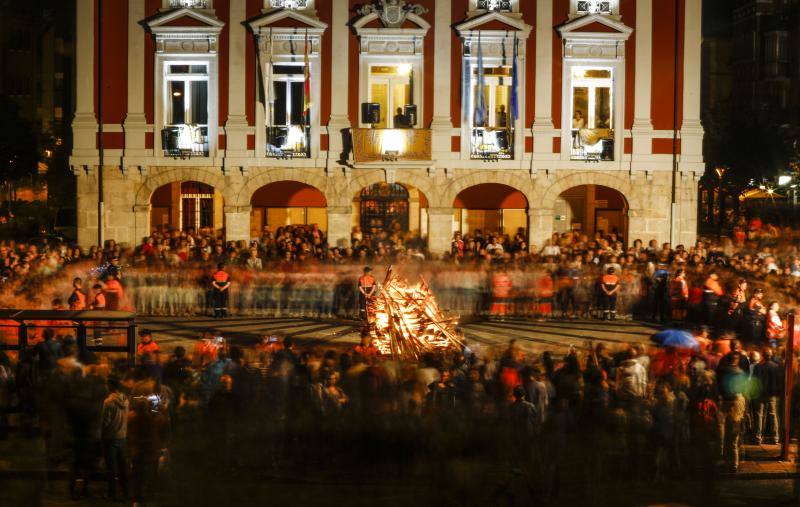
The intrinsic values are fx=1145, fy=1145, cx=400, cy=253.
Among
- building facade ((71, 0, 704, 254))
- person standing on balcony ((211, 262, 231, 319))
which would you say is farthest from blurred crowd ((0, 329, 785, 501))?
building facade ((71, 0, 704, 254))

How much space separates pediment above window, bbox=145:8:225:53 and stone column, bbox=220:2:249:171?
43 cm

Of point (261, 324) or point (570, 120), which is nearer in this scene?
point (261, 324)

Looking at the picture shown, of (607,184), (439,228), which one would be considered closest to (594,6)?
(607,184)

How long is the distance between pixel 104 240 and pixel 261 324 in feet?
29.1

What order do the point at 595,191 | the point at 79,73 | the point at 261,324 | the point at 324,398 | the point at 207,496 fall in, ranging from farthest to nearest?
the point at 595,191
the point at 79,73
the point at 261,324
the point at 324,398
the point at 207,496

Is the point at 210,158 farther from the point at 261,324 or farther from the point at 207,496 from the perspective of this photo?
the point at 207,496

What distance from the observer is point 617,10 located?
3067 cm

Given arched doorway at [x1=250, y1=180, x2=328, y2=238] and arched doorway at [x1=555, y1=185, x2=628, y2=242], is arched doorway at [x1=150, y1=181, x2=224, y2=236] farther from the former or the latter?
arched doorway at [x1=555, y1=185, x2=628, y2=242]

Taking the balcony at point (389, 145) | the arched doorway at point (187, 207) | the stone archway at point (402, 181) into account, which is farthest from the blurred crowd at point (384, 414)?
the arched doorway at point (187, 207)

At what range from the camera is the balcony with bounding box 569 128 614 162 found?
30781mm

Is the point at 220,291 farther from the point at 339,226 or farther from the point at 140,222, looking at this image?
the point at 140,222

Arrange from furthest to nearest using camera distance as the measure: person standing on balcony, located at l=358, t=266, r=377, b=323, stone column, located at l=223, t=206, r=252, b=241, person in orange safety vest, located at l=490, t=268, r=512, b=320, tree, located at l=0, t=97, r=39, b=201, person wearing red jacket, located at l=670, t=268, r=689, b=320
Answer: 1. tree, located at l=0, t=97, r=39, b=201
2. stone column, located at l=223, t=206, r=252, b=241
3. person in orange safety vest, located at l=490, t=268, r=512, b=320
4. person wearing red jacket, located at l=670, t=268, r=689, b=320
5. person standing on balcony, located at l=358, t=266, r=377, b=323

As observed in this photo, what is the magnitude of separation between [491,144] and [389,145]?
2.77 meters

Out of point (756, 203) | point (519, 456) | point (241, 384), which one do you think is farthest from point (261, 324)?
point (756, 203)
